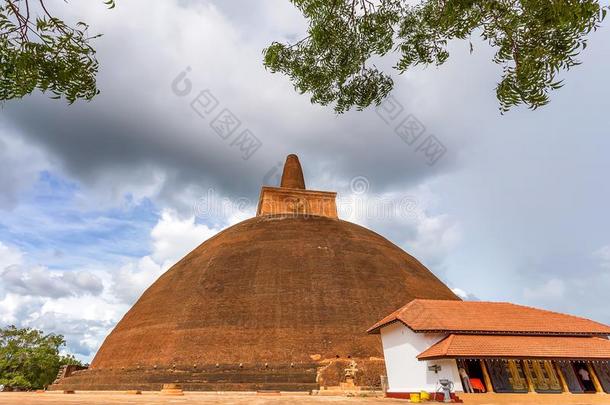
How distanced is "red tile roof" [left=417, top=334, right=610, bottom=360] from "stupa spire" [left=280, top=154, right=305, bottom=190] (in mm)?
24792

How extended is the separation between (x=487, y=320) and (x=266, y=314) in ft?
37.2

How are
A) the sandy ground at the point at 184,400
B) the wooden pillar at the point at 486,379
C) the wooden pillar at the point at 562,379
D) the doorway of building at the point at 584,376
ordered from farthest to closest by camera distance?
1. the doorway of building at the point at 584,376
2. the wooden pillar at the point at 562,379
3. the wooden pillar at the point at 486,379
4. the sandy ground at the point at 184,400

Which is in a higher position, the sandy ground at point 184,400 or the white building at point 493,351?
the white building at point 493,351

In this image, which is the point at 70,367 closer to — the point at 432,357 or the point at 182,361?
the point at 182,361

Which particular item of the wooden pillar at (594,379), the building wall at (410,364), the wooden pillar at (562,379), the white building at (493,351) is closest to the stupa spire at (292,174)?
the building wall at (410,364)

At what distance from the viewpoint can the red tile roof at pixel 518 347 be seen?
1439 cm

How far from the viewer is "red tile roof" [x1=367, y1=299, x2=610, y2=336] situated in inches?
629

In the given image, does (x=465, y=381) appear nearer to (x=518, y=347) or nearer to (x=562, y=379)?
(x=518, y=347)

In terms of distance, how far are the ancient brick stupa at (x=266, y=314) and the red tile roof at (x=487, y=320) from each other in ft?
9.89

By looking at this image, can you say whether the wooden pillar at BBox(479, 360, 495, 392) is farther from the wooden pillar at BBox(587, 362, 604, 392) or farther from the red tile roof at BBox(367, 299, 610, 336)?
the wooden pillar at BBox(587, 362, 604, 392)

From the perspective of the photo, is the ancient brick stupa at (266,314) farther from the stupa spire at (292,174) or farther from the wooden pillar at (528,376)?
the stupa spire at (292,174)

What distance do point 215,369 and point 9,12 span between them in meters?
17.9

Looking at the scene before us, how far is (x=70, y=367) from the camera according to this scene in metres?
27.9

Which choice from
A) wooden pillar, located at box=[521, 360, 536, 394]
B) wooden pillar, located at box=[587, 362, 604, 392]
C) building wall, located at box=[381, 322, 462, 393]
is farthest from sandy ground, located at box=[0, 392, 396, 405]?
wooden pillar, located at box=[587, 362, 604, 392]
